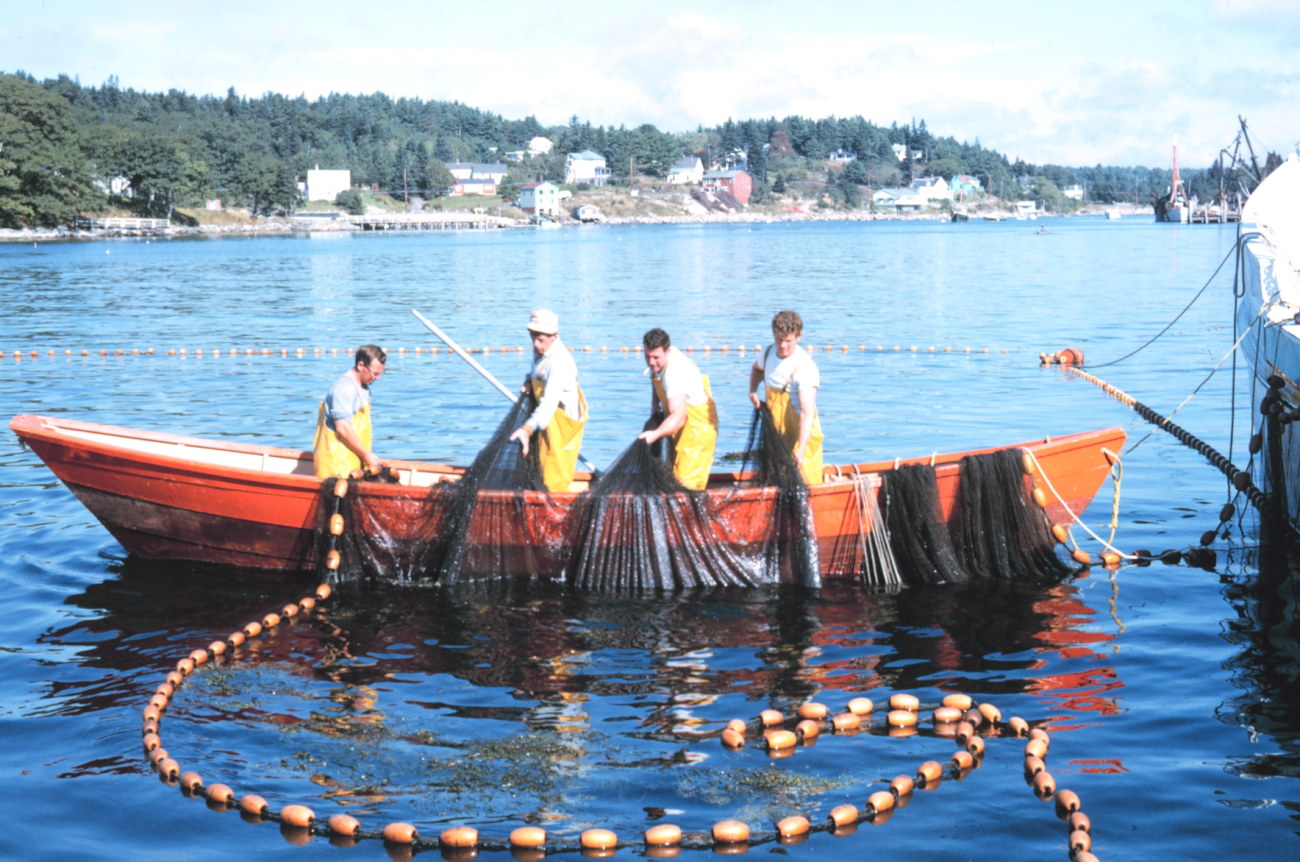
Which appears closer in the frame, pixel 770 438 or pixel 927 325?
pixel 770 438

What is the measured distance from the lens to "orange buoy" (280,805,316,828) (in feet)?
20.2

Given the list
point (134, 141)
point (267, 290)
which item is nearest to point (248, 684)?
point (267, 290)

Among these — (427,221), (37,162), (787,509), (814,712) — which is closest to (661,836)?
(814,712)

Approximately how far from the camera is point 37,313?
36.4 m

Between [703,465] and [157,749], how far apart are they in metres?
4.94

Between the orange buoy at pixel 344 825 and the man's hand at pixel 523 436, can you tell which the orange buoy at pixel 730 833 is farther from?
the man's hand at pixel 523 436

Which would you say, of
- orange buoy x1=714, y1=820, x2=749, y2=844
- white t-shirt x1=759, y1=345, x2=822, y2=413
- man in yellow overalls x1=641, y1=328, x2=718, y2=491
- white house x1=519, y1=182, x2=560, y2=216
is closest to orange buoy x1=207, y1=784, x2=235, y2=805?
orange buoy x1=714, y1=820, x2=749, y2=844

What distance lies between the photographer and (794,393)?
9859 millimetres

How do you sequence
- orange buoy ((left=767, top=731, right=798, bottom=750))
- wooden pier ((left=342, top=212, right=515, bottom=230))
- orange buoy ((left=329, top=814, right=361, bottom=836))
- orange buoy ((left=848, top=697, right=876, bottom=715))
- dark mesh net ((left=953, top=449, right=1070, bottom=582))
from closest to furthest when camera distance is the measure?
orange buoy ((left=329, top=814, right=361, bottom=836)) < orange buoy ((left=767, top=731, right=798, bottom=750)) < orange buoy ((left=848, top=697, right=876, bottom=715)) < dark mesh net ((left=953, top=449, right=1070, bottom=582)) < wooden pier ((left=342, top=212, right=515, bottom=230))

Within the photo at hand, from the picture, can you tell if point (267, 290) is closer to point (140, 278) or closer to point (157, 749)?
point (140, 278)

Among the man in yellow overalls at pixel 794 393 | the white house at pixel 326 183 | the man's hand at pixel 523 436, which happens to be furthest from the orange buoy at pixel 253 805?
the white house at pixel 326 183

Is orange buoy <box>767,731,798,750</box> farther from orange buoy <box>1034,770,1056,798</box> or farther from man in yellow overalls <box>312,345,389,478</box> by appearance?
man in yellow overalls <box>312,345,389,478</box>

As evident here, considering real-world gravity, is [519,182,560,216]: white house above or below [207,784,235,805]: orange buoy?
above

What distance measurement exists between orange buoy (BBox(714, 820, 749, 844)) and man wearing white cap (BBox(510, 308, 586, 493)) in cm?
457
